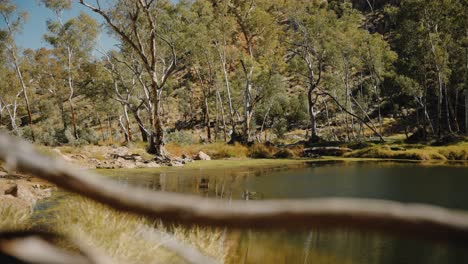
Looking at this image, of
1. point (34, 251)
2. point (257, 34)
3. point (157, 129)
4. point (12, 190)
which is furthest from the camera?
point (257, 34)

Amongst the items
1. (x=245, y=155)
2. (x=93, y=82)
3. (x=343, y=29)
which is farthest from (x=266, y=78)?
(x=93, y=82)

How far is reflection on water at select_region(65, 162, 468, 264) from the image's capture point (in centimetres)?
539

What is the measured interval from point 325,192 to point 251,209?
10.4m

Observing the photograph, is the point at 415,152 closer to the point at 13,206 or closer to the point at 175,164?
the point at 175,164

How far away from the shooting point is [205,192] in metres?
10.5

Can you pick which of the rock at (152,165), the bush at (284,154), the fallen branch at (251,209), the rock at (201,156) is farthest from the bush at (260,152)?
the fallen branch at (251,209)

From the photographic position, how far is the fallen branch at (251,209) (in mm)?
624

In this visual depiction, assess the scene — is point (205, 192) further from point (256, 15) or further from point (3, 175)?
point (256, 15)

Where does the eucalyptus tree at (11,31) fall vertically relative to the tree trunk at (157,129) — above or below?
above

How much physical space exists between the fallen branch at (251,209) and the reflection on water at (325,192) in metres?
0.03

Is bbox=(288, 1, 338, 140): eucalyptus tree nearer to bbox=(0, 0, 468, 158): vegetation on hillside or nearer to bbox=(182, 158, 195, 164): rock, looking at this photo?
bbox=(0, 0, 468, 158): vegetation on hillside

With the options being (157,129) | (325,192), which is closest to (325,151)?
(157,129)

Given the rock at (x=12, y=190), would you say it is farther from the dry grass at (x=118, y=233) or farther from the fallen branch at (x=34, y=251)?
the fallen branch at (x=34, y=251)

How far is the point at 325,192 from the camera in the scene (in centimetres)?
1074
